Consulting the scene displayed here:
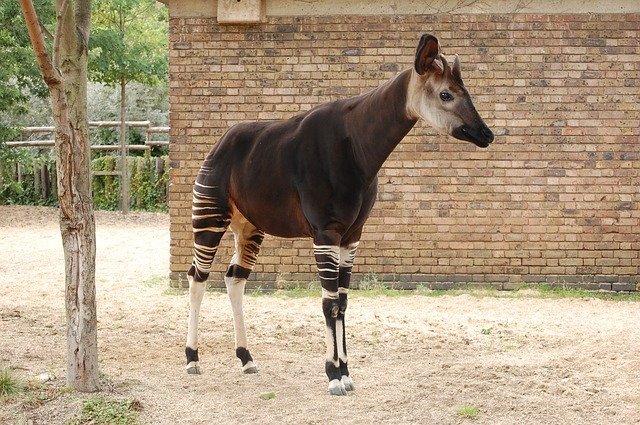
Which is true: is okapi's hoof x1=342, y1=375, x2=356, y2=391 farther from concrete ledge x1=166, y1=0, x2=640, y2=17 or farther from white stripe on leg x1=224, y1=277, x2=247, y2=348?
concrete ledge x1=166, y1=0, x2=640, y2=17

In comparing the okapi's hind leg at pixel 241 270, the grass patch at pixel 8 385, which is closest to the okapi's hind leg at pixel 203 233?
the okapi's hind leg at pixel 241 270

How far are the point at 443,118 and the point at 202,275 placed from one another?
2275 mm

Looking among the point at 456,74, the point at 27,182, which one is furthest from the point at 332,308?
the point at 27,182

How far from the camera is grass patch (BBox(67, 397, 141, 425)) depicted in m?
5.82

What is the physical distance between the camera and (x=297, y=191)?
693cm

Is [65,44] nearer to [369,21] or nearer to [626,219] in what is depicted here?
[369,21]

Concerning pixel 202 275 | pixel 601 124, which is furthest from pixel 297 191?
pixel 601 124

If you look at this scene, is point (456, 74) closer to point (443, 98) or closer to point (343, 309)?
point (443, 98)

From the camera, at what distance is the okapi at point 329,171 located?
6.42m

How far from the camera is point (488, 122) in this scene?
1127 cm

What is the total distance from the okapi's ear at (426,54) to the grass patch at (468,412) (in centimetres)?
215

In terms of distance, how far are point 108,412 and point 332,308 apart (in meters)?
1.65

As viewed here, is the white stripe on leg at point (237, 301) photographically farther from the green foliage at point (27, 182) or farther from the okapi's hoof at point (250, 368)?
the green foliage at point (27, 182)

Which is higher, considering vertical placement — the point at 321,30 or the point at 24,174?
the point at 321,30
